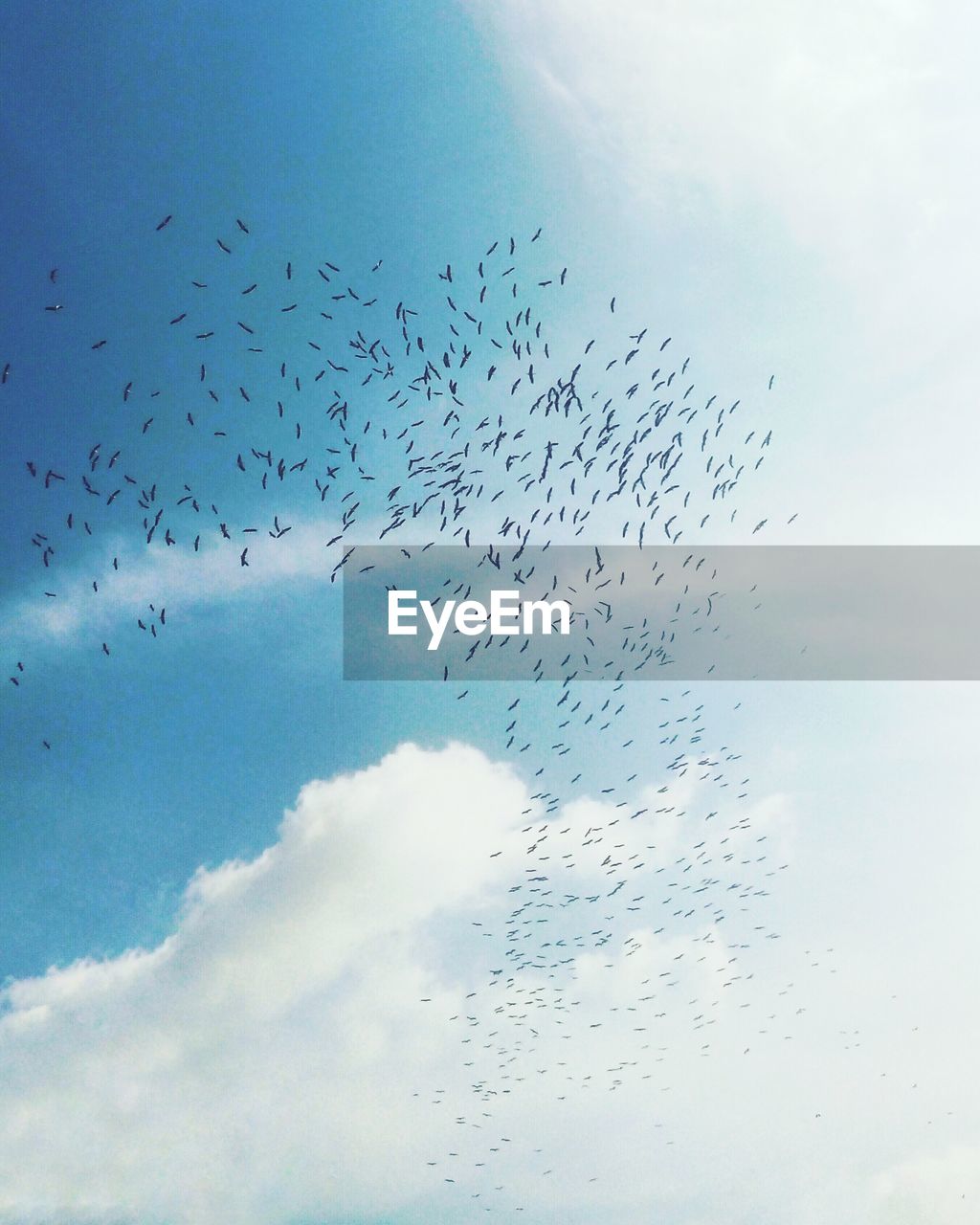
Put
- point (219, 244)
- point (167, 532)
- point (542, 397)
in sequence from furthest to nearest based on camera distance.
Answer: point (167, 532)
point (542, 397)
point (219, 244)

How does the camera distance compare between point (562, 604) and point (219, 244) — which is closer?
point (219, 244)

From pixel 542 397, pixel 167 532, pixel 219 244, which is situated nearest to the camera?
pixel 219 244

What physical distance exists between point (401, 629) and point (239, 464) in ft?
16.3

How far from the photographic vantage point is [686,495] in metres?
23.2

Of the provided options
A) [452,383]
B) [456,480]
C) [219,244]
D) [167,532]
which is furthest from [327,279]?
[167,532]

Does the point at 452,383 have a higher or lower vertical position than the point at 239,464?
higher

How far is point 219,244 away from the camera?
20.2 metres

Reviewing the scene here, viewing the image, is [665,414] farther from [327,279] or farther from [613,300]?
[327,279]

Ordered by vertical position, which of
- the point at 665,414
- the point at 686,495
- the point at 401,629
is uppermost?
the point at 665,414

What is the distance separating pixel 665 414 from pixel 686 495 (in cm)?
179

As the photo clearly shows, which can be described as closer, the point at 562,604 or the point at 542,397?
the point at 542,397

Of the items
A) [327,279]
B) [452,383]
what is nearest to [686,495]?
[452,383]

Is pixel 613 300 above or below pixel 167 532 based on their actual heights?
above

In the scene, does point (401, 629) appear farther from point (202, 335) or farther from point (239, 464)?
point (202, 335)
